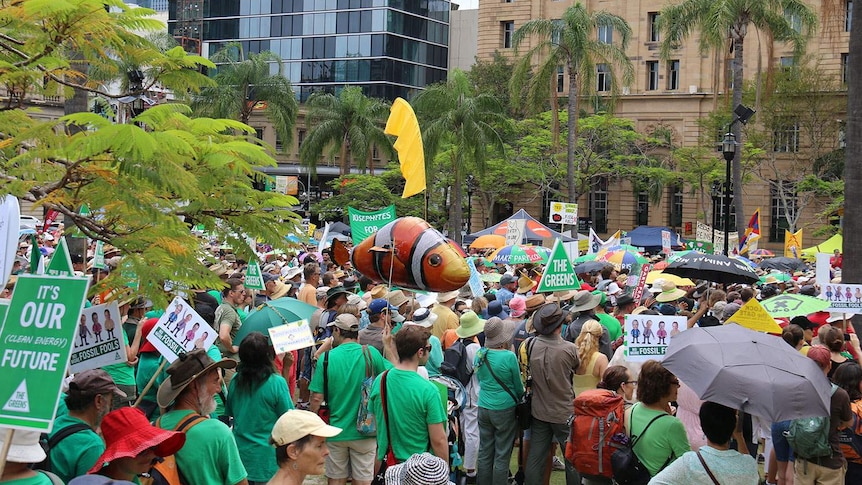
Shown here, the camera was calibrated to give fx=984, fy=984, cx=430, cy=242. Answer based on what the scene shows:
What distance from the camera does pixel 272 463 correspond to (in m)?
6.88

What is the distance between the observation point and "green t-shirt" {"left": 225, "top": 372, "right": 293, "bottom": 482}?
6762 millimetres

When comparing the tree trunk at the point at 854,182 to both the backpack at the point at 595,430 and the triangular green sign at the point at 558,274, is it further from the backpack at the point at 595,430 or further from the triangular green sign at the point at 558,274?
the backpack at the point at 595,430

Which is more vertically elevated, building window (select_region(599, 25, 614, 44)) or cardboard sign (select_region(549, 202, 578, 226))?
building window (select_region(599, 25, 614, 44))

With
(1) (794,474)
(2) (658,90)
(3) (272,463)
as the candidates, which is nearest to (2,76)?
(3) (272,463)

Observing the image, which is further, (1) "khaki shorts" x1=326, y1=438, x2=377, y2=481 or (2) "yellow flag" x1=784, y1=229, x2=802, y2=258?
(2) "yellow flag" x1=784, y1=229, x2=802, y2=258

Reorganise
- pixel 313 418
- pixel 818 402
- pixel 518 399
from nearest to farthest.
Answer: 1. pixel 313 418
2. pixel 818 402
3. pixel 518 399

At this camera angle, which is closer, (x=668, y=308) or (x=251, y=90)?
(x=668, y=308)

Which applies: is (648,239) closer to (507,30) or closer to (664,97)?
(664,97)

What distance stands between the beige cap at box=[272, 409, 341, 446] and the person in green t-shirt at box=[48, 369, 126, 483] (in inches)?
52.1

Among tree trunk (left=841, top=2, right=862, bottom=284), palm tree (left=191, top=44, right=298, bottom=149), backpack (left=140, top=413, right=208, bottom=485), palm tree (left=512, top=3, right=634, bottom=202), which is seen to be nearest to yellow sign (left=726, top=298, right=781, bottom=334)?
tree trunk (left=841, top=2, right=862, bottom=284)

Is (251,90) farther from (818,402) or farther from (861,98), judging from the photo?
(818,402)

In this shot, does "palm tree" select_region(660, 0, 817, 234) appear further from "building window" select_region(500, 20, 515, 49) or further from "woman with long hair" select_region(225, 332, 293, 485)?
"woman with long hair" select_region(225, 332, 293, 485)

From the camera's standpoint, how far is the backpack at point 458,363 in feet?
30.0

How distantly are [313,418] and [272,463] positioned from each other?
222 centimetres
